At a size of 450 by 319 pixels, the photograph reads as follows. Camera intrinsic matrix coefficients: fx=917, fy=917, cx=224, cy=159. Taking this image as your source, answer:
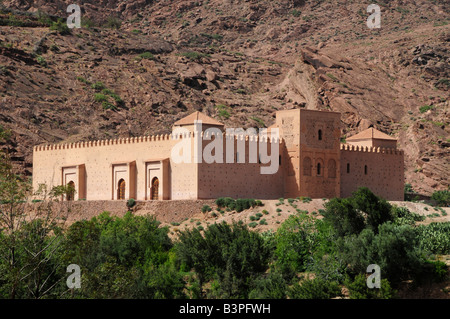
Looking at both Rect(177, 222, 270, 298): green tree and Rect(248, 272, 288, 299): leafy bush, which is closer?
Rect(248, 272, 288, 299): leafy bush

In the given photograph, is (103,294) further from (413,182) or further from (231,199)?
(413,182)

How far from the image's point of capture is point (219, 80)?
2712 inches

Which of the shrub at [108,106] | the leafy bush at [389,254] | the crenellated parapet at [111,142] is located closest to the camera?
the leafy bush at [389,254]

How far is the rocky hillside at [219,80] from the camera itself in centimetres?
5634

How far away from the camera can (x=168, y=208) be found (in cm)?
3912

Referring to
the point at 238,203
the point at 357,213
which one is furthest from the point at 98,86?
the point at 357,213

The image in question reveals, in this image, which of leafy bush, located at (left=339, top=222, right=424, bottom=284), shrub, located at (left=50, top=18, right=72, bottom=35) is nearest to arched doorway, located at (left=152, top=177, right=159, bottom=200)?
leafy bush, located at (left=339, top=222, right=424, bottom=284)

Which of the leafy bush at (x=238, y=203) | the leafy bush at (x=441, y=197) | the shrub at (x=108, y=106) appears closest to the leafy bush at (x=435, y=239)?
the leafy bush at (x=238, y=203)

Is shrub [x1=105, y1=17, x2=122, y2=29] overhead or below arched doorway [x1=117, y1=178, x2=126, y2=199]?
overhead

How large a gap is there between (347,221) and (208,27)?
55.9 meters

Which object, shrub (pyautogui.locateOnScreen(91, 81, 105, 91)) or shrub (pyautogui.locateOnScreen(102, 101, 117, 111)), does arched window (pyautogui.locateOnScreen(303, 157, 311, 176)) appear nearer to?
shrub (pyautogui.locateOnScreen(102, 101, 117, 111))

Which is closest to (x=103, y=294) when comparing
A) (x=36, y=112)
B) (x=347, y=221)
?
(x=347, y=221)

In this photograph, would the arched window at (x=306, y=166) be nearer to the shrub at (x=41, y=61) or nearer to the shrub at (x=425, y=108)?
the shrub at (x=425, y=108)

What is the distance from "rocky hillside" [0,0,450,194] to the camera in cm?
5634
